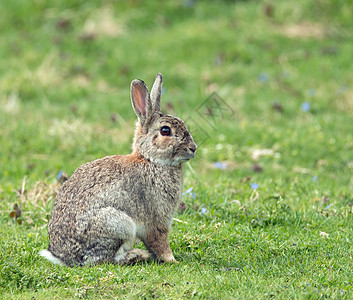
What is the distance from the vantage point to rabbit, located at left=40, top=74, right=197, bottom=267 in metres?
5.82

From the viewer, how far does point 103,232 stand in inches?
227

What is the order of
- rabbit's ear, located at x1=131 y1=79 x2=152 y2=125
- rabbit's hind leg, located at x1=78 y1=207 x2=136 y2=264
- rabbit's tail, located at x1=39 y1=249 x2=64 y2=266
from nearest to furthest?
rabbit's hind leg, located at x1=78 y1=207 x2=136 y2=264, rabbit's tail, located at x1=39 y1=249 x2=64 y2=266, rabbit's ear, located at x1=131 y1=79 x2=152 y2=125

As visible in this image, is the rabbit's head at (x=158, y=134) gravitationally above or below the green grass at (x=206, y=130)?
above

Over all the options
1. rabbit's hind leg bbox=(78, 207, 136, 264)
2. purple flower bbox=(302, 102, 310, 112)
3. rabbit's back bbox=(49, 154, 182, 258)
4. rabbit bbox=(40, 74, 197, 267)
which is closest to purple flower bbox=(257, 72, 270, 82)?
purple flower bbox=(302, 102, 310, 112)

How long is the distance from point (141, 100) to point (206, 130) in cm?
424

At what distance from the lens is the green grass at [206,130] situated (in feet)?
18.4

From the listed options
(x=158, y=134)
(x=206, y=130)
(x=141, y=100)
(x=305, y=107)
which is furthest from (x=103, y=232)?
(x=305, y=107)

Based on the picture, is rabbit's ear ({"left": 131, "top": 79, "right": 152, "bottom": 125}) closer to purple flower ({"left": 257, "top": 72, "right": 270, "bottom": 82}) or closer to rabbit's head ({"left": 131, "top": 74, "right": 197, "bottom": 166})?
rabbit's head ({"left": 131, "top": 74, "right": 197, "bottom": 166})

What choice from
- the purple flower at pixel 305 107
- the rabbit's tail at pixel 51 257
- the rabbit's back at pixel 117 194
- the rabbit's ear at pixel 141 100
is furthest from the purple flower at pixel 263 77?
the rabbit's tail at pixel 51 257

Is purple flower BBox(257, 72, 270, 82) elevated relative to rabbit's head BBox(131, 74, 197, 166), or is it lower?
lower

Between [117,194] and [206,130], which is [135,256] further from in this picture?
[206,130]

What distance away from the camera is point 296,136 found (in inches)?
413

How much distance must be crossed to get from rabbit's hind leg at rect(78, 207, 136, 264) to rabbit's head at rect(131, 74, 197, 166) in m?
0.82

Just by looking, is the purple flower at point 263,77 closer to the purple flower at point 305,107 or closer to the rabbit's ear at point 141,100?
the purple flower at point 305,107
